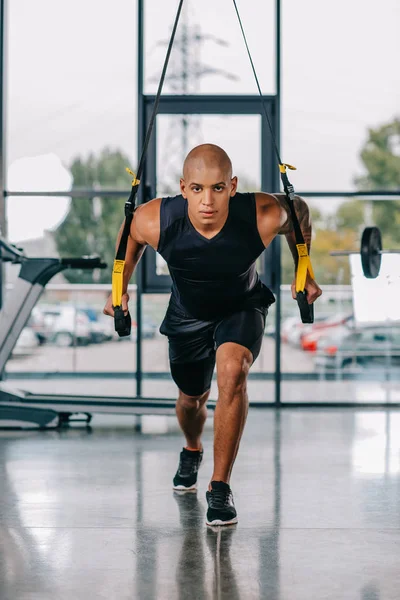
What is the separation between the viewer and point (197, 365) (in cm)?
292

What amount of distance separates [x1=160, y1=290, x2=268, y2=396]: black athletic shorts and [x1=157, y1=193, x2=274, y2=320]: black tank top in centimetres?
5

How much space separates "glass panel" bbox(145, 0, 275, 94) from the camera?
5.74 m

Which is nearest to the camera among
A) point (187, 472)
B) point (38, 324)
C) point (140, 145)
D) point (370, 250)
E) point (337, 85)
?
point (187, 472)

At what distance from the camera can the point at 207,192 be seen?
2.57 meters

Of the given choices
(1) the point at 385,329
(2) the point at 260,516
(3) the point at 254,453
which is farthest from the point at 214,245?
(1) the point at 385,329

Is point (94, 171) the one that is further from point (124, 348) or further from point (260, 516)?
point (260, 516)

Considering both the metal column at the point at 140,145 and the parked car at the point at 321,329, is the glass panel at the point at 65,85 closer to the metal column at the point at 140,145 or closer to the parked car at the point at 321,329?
the metal column at the point at 140,145

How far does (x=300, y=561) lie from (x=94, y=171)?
13.4ft

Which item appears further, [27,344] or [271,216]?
[27,344]

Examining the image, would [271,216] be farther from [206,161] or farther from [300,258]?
[206,161]

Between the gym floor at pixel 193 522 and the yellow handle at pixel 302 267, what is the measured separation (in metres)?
0.76

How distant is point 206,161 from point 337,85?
3573mm

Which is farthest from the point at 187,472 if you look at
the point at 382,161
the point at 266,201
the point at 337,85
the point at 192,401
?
the point at 337,85

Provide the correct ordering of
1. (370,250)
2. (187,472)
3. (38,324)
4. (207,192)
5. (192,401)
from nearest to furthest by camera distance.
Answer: (207,192) < (192,401) < (187,472) < (370,250) < (38,324)
